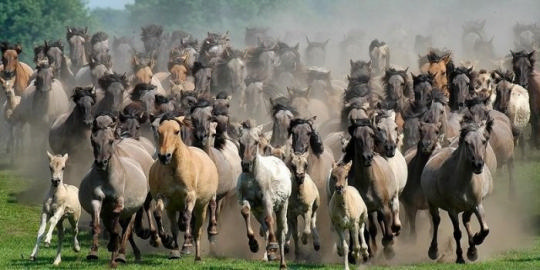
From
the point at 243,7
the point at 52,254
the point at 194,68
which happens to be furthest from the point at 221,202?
the point at 243,7

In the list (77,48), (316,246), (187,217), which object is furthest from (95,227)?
(77,48)

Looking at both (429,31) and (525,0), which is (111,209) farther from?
(525,0)

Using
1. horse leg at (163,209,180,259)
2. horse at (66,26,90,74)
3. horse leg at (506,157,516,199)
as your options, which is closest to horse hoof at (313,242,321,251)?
horse leg at (163,209,180,259)

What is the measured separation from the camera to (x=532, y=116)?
38.1m

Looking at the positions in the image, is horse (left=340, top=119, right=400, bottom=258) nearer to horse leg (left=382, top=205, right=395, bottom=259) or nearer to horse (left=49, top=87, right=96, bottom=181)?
horse leg (left=382, top=205, right=395, bottom=259)

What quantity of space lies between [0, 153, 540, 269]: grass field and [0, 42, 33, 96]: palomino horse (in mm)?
6478

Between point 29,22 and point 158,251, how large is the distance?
79.9m

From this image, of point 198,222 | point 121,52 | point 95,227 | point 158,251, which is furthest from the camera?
point 121,52

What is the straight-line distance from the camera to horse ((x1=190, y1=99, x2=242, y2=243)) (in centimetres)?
2644

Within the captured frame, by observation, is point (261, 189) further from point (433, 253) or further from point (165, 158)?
point (433, 253)

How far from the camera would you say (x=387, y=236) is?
967 inches

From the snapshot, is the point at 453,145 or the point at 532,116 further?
the point at 532,116

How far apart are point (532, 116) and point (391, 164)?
13.3 metres

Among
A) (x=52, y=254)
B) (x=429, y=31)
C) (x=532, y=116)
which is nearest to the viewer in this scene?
(x=52, y=254)
